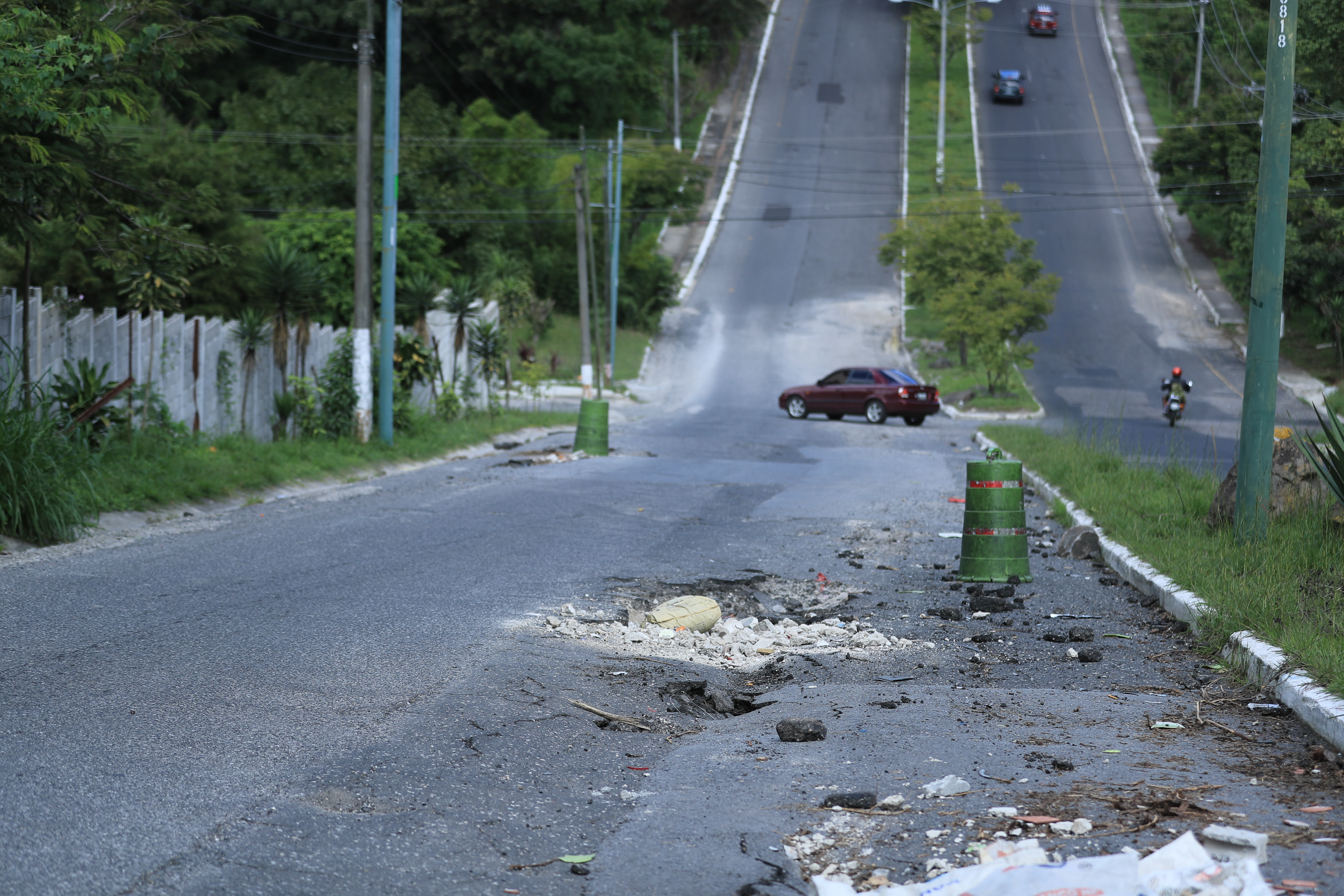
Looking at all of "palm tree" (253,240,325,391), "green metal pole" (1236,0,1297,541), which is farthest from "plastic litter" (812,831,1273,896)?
"palm tree" (253,240,325,391)

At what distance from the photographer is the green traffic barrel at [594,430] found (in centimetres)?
2067

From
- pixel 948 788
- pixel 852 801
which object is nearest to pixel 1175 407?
pixel 948 788

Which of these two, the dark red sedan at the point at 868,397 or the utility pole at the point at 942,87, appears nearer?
the dark red sedan at the point at 868,397

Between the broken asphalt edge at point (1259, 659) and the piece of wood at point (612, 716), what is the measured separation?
9.56ft

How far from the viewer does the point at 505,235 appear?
181 ft

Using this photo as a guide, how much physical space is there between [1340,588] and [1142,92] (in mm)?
79959

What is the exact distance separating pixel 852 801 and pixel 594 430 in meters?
16.5

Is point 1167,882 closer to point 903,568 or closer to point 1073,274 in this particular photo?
point 903,568

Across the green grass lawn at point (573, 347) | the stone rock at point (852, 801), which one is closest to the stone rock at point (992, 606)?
the stone rock at point (852, 801)

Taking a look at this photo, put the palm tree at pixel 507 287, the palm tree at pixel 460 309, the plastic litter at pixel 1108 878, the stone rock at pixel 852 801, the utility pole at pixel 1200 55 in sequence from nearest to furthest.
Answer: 1. the plastic litter at pixel 1108 878
2. the stone rock at pixel 852 801
3. the palm tree at pixel 460 309
4. the palm tree at pixel 507 287
5. the utility pole at pixel 1200 55

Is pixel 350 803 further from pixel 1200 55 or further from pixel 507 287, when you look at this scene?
pixel 1200 55

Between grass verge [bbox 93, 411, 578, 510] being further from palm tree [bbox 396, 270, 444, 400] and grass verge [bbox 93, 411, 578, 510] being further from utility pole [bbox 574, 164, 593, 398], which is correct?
utility pole [bbox 574, 164, 593, 398]

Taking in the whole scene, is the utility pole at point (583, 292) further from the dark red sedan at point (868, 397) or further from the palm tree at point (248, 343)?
the palm tree at point (248, 343)

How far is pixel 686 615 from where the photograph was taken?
8031 mm
